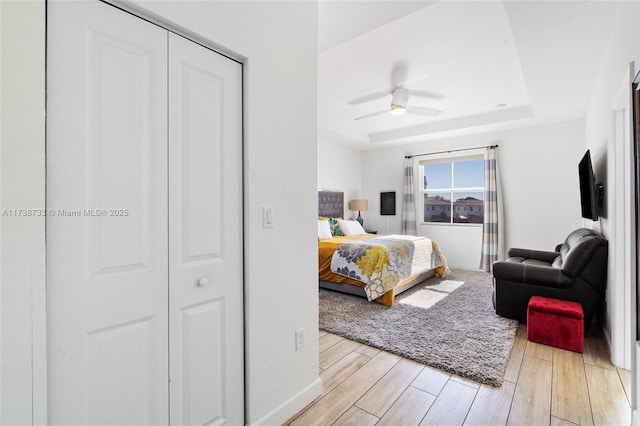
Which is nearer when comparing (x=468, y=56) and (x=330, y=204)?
(x=468, y=56)

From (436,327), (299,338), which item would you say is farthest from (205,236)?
(436,327)

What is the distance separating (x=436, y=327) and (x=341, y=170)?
4.13 metres

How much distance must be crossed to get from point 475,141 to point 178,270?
570 centimetres

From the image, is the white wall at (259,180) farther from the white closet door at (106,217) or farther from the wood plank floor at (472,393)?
the wood plank floor at (472,393)

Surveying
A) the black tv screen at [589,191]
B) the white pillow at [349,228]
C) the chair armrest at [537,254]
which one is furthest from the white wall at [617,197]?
the white pillow at [349,228]

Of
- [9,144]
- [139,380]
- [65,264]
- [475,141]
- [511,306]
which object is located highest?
[475,141]

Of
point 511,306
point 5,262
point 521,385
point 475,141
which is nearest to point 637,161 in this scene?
point 521,385

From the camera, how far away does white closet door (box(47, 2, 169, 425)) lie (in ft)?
3.25

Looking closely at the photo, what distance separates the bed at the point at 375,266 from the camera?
11.7 feet

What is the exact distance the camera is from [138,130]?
117 cm

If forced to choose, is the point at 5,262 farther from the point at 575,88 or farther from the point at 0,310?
the point at 575,88

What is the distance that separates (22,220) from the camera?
884 mm

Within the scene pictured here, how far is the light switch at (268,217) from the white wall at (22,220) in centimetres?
86

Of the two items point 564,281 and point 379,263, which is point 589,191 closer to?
point 564,281
